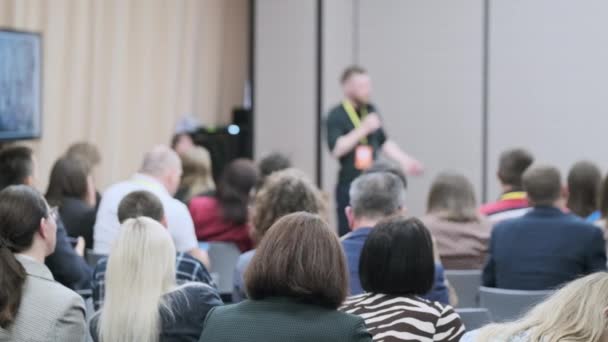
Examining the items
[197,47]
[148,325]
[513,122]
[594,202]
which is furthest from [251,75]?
[148,325]

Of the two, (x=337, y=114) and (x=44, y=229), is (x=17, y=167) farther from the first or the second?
(x=337, y=114)

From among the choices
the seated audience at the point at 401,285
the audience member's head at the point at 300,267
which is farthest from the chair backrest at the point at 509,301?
the audience member's head at the point at 300,267

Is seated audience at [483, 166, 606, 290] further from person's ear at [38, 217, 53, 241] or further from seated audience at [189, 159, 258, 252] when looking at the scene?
person's ear at [38, 217, 53, 241]

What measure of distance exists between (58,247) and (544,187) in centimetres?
216

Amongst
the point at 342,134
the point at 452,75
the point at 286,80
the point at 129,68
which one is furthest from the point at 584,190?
the point at 129,68

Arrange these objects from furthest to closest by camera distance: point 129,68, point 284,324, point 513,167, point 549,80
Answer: point 129,68 < point 549,80 < point 513,167 < point 284,324

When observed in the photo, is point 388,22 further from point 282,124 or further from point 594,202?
point 594,202

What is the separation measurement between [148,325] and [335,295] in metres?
0.81

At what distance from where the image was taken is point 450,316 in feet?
10.4

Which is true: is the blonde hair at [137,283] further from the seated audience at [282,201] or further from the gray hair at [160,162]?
the gray hair at [160,162]

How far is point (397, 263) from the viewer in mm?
3191

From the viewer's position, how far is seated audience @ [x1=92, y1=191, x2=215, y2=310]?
12.4ft

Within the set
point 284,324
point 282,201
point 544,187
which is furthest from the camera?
point 544,187

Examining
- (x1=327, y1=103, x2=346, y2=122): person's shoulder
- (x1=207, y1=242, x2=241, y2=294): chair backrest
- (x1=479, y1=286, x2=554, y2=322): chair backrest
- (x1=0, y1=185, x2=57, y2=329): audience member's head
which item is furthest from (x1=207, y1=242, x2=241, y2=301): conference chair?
(x1=0, y1=185, x2=57, y2=329): audience member's head
